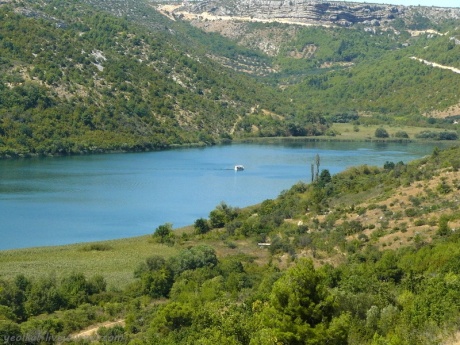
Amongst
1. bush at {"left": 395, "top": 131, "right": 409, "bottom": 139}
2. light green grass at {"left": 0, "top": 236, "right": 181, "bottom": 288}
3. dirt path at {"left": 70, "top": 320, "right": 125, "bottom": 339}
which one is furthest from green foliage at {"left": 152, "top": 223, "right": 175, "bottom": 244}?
bush at {"left": 395, "top": 131, "right": 409, "bottom": 139}

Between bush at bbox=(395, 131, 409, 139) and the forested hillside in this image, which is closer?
the forested hillside

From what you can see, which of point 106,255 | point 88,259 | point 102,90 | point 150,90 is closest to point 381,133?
point 150,90

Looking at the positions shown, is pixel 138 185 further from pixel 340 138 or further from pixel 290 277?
pixel 340 138

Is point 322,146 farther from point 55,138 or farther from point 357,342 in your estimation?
point 357,342

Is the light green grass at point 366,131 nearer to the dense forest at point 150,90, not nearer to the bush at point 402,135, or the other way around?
the bush at point 402,135

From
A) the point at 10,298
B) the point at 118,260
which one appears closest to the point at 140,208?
the point at 118,260

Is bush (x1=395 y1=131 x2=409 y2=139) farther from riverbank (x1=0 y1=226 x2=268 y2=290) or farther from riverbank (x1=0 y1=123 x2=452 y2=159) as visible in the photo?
riverbank (x1=0 y1=226 x2=268 y2=290)
